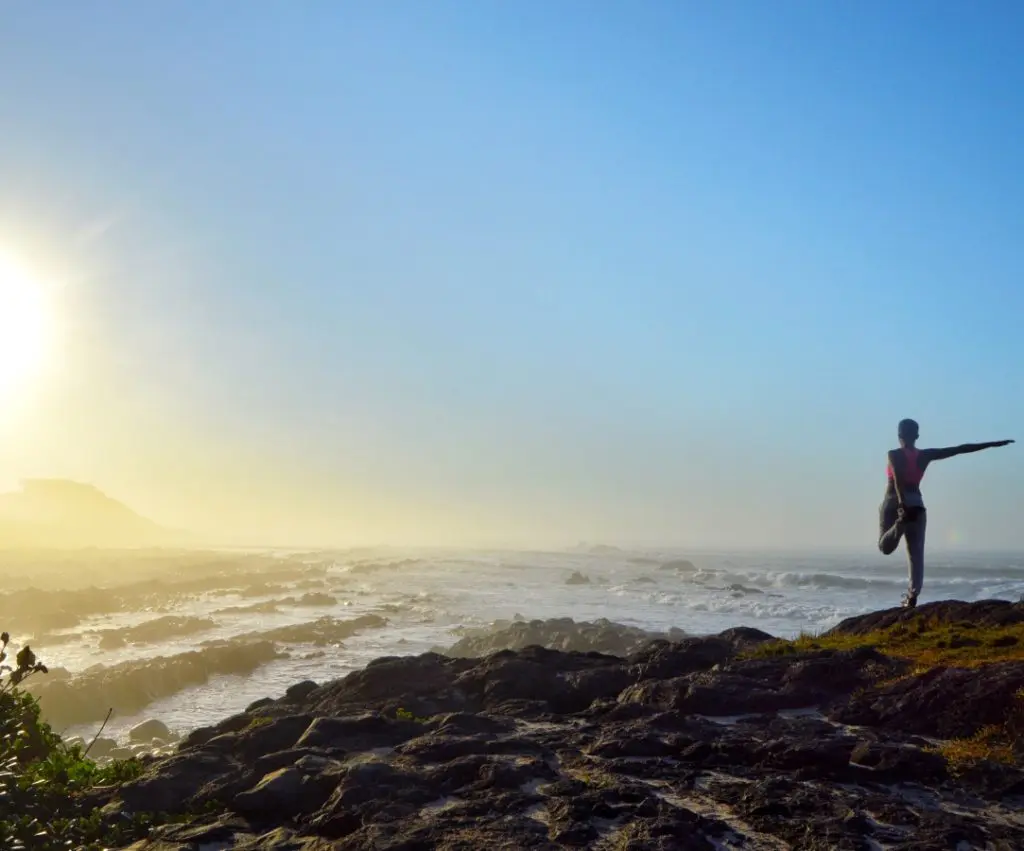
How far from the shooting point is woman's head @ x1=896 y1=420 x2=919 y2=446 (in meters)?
15.1

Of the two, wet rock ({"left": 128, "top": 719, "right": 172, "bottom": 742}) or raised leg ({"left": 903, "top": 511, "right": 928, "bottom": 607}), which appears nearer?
raised leg ({"left": 903, "top": 511, "right": 928, "bottom": 607})

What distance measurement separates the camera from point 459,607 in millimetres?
43625

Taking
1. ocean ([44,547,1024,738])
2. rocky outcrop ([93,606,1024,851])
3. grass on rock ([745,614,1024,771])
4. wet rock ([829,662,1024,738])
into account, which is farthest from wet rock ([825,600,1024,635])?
ocean ([44,547,1024,738])

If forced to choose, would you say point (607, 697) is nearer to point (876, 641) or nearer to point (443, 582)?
point (876, 641)

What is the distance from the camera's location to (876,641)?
12.7 m

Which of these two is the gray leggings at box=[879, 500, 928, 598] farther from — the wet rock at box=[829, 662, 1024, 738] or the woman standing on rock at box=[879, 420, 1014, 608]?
the wet rock at box=[829, 662, 1024, 738]

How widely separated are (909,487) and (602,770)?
10.9m

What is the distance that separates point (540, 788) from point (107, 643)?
30.3m

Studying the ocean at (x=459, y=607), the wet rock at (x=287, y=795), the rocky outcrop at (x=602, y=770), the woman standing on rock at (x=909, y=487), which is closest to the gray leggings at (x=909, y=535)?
the woman standing on rock at (x=909, y=487)

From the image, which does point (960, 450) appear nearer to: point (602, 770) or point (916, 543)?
point (916, 543)

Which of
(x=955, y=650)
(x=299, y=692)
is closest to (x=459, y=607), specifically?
(x=299, y=692)

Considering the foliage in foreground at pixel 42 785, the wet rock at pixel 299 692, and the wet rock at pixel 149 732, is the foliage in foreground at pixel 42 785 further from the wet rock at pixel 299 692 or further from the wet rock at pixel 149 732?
the wet rock at pixel 149 732

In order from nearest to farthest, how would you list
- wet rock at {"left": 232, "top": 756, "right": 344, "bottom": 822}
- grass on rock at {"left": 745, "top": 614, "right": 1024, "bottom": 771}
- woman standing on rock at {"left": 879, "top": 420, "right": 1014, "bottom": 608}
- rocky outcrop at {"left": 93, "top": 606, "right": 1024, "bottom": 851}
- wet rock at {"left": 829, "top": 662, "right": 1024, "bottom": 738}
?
1. rocky outcrop at {"left": 93, "top": 606, "right": 1024, "bottom": 851}
2. wet rock at {"left": 232, "top": 756, "right": 344, "bottom": 822}
3. grass on rock at {"left": 745, "top": 614, "right": 1024, "bottom": 771}
4. wet rock at {"left": 829, "top": 662, "right": 1024, "bottom": 738}
5. woman standing on rock at {"left": 879, "top": 420, "right": 1014, "bottom": 608}

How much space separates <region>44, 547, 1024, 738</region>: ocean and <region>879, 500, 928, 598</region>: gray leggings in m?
14.6
